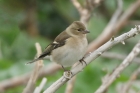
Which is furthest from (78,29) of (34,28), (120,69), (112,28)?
(34,28)

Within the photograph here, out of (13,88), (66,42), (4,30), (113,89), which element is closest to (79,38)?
(66,42)

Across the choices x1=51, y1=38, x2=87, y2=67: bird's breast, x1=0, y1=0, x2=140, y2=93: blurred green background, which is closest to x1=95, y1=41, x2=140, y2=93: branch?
x1=51, y1=38, x2=87, y2=67: bird's breast

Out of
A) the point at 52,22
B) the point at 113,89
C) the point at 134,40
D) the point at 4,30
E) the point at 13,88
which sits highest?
the point at 52,22

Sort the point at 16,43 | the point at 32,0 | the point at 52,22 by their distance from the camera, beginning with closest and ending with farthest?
1. the point at 16,43
2. the point at 32,0
3. the point at 52,22

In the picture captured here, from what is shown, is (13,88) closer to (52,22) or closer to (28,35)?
(28,35)

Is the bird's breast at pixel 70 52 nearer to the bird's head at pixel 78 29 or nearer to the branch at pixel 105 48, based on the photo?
the bird's head at pixel 78 29

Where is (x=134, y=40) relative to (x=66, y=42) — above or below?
above

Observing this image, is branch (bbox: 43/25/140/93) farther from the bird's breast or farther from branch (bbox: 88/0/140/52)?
branch (bbox: 88/0/140/52)

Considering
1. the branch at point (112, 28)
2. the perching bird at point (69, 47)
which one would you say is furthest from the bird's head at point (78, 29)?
the branch at point (112, 28)
